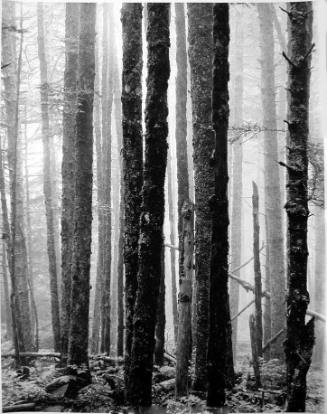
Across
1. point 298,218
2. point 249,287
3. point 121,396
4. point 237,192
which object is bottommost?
point 121,396

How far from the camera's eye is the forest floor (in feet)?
12.1

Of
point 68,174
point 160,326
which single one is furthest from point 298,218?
point 68,174

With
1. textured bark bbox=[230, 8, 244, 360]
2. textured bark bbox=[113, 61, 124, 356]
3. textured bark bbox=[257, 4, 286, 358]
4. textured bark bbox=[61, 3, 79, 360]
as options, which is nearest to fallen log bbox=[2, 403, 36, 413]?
textured bark bbox=[61, 3, 79, 360]

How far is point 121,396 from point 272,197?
4070 millimetres

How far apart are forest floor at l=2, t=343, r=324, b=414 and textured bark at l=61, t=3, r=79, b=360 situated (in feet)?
3.75

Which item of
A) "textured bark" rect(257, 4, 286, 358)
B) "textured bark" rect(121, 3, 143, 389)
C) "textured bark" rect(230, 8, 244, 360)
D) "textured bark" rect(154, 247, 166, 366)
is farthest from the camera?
"textured bark" rect(230, 8, 244, 360)

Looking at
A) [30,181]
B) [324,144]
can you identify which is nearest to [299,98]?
[324,144]

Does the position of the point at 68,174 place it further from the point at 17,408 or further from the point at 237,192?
the point at 237,192

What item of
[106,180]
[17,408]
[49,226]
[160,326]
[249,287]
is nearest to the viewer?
[17,408]

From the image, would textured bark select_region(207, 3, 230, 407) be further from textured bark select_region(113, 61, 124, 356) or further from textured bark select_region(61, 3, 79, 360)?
textured bark select_region(61, 3, 79, 360)

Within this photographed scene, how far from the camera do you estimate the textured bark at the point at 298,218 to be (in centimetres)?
343

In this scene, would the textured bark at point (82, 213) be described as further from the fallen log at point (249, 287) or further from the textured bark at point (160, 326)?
the fallen log at point (249, 287)

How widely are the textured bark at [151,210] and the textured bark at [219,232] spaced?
457mm

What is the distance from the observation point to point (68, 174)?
6.08m
